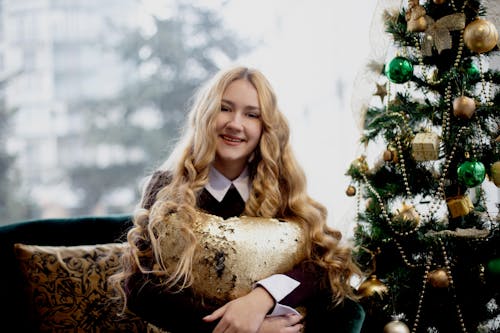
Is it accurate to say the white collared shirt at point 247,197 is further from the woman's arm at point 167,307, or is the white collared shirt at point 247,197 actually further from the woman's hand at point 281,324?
the woman's arm at point 167,307

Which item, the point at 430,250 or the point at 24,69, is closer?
the point at 430,250

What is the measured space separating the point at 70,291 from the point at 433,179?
1.21 metres

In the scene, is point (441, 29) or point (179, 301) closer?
point (179, 301)

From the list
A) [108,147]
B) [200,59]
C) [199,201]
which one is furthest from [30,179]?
[199,201]

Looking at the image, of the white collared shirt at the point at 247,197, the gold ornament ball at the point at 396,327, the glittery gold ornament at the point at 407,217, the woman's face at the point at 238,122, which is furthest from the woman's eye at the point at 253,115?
the gold ornament ball at the point at 396,327

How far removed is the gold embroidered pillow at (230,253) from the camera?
159 cm

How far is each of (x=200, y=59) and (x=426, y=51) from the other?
197cm

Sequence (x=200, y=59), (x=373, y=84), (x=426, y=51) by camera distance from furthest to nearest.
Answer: (x=200, y=59)
(x=373, y=84)
(x=426, y=51)

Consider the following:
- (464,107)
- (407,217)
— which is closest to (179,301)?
(407,217)

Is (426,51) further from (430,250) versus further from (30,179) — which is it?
(30,179)

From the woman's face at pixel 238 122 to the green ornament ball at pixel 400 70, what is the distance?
17.3 inches

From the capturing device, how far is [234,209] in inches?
69.4

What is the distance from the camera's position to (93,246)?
1987 mm

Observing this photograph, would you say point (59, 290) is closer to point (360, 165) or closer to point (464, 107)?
point (360, 165)
